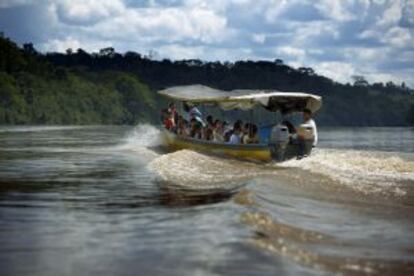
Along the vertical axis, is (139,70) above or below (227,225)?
above

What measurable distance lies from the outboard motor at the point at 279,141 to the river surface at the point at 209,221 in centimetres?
186

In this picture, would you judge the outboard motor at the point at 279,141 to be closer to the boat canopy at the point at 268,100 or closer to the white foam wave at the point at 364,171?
the white foam wave at the point at 364,171

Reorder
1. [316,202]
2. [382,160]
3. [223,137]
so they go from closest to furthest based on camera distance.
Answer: [316,202]
[382,160]
[223,137]

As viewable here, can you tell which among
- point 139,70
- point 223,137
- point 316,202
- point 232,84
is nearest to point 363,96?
point 232,84

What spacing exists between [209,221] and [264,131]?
1344 cm

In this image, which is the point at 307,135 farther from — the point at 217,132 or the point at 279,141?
the point at 217,132

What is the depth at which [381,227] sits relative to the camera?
424 inches

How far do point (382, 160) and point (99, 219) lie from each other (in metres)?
12.9

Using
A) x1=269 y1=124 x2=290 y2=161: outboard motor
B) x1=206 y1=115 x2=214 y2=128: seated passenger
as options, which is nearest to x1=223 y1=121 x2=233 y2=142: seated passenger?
x1=206 y1=115 x2=214 y2=128: seated passenger

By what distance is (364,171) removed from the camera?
64.7 feet

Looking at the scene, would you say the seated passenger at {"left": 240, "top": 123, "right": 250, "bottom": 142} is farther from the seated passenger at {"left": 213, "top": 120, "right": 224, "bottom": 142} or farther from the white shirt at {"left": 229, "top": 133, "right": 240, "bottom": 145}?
the seated passenger at {"left": 213, "top": 120, "right": 224, "bottom": 142}

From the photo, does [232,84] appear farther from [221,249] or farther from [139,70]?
[221,249]

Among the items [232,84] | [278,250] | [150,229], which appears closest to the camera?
[278,250]

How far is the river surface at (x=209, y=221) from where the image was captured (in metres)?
7.95
